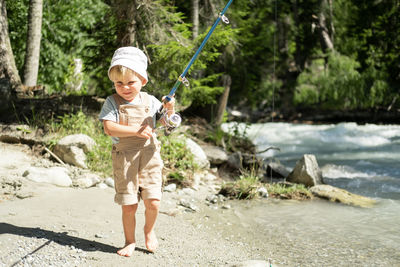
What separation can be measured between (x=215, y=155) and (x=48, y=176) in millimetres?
3311

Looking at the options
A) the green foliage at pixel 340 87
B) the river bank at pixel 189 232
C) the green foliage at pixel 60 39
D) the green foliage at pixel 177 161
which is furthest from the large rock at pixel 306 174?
the green foliage at pixel 340 87

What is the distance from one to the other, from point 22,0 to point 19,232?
760cm

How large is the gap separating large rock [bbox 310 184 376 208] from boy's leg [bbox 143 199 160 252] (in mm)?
3507

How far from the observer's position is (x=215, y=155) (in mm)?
8047

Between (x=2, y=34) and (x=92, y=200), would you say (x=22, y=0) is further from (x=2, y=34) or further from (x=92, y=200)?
(x=92, y=200)

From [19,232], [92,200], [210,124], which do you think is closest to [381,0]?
[210,124]

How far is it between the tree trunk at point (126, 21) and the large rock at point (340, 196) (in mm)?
3736

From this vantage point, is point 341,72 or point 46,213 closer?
point 46,213

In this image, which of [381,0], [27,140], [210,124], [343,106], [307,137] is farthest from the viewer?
[381,0]

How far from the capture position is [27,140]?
677 cm

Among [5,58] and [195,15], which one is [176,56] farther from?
[5,58]

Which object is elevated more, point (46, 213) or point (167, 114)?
point (167, 114)

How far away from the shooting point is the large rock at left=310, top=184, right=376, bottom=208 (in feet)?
20.6

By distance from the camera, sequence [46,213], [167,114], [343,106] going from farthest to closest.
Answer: [343,106]
[46,213]
[167,114]
